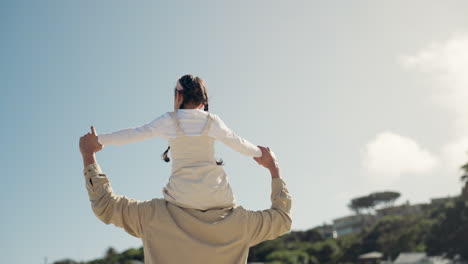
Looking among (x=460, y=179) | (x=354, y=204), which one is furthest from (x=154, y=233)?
(x=354, y=204)

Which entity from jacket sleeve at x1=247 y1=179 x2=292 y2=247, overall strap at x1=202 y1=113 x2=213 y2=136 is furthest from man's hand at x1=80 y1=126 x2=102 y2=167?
jacket sleeve at x1=247 y1=179 x2=292 y2=247

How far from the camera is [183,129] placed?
2.11m

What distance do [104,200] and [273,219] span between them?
2.68 ft

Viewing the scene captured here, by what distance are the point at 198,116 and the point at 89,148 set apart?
1.75ft

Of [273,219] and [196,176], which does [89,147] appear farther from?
[273,219]

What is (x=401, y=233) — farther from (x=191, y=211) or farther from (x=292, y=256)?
(x=191, y=211)

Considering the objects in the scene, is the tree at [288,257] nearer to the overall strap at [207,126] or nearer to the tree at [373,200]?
the tree at [373,200]

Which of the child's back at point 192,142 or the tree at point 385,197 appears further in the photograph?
the tree at point 385,197

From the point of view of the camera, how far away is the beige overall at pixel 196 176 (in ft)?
6.63

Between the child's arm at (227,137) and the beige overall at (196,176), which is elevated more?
the child's arm at (227,137)

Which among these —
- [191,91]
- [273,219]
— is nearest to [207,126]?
[191,91]

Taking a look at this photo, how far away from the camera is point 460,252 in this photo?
126 feet

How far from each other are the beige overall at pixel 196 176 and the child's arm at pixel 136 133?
7cm

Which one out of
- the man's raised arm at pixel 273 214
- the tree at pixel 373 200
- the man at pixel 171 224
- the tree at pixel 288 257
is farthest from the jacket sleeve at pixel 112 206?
the tree at pixel 373 200
